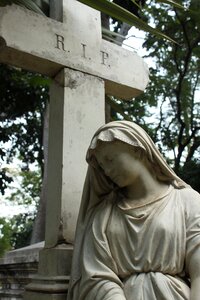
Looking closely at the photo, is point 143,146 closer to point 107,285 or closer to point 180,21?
point 107,285

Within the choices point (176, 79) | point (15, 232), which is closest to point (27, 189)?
point (15, 232)

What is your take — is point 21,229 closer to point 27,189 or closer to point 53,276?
point 27,189

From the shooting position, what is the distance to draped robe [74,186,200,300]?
7.69 feet

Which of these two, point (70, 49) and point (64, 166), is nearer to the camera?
point (64, 166)

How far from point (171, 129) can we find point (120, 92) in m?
9.40

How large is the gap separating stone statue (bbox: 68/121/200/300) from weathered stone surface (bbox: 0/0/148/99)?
860mm

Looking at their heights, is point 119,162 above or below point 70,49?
below

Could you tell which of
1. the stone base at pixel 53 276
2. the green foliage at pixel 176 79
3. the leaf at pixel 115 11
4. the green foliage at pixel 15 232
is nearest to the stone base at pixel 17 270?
the stone base at pixel 53 276

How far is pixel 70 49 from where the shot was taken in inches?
130

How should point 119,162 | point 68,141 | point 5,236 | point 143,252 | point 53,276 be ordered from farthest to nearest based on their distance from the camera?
point 5,236 → point 68,141 → point 53,276 → point 119,162 → point 143,252

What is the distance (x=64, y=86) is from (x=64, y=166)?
0.58m

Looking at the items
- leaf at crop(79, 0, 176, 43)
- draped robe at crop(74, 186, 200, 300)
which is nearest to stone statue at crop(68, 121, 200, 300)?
draped robe at crop(74, 186, 200, 300)

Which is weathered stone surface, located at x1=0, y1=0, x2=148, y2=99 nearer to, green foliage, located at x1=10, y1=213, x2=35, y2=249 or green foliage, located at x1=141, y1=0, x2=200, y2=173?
green foliage, located at x1=141, y1=0, x2=200, y2=173

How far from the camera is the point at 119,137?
101 inches
